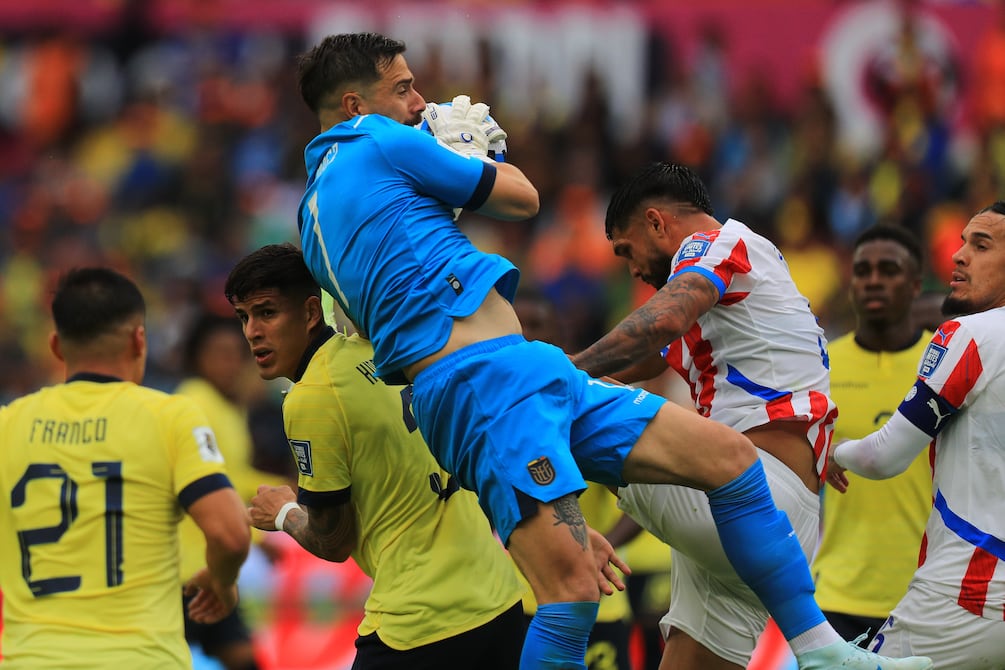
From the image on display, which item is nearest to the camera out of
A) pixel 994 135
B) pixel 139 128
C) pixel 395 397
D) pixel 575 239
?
pixel 395 397

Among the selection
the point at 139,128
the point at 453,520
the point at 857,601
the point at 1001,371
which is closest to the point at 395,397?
the point at 453,520

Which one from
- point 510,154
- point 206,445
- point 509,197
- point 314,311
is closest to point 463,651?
point 206,445

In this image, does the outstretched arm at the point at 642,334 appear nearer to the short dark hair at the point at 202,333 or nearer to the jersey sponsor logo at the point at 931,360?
the jersey sponsor logo at the point at 931,360

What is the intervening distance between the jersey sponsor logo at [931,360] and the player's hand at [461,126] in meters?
1.87

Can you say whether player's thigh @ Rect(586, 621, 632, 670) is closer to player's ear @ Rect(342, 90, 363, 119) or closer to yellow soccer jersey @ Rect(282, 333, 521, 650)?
yellow soccer jersey @ Rect(282, 333, 521, 650)

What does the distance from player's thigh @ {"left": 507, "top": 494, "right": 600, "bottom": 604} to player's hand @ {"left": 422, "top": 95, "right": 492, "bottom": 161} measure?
128 centimetres

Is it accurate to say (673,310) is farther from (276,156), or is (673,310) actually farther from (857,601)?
(276,156)

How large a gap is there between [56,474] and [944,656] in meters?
3.48

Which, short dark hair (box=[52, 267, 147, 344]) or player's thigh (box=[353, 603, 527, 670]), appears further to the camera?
short dark hair (box=[52, 267, 147, 344])

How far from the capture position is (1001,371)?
17.7ft

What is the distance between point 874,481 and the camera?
7.38 meters

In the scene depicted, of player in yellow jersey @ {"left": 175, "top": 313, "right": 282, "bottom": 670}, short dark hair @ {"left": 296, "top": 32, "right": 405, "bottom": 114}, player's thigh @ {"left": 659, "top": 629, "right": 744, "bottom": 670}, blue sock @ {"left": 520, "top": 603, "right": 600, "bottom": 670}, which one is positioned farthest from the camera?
player in yellow jersey @ {"left": 175, "top": 313, "right": 282, "bottom": 670}

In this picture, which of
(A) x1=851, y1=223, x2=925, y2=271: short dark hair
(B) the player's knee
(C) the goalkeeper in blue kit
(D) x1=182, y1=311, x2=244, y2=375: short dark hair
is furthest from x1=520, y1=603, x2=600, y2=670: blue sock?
(D) x1=182, y1=311, x2=244, y2=375: short dark hair

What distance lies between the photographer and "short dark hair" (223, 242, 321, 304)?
560 cm
